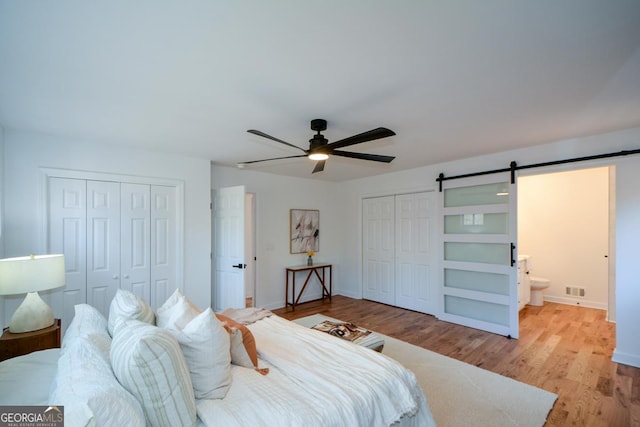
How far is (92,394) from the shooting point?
99 cm

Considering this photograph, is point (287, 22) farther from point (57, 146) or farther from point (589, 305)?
point (589, 305)

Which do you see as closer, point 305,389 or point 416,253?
point 305,389

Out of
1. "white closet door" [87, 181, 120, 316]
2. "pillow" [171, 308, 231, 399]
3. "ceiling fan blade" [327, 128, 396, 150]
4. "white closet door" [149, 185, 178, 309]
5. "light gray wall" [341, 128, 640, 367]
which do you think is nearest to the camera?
"pillow" [171, 308, 231, 399]

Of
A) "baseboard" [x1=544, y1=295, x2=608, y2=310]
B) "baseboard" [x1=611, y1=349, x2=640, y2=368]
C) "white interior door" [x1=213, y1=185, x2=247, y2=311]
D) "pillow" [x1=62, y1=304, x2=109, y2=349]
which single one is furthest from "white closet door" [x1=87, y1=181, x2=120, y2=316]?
"baseboard" [x1=544, y1=295, x2=608, y2=310]

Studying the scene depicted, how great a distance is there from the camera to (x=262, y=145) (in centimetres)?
344

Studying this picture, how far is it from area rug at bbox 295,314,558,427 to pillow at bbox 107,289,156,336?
2.24 m

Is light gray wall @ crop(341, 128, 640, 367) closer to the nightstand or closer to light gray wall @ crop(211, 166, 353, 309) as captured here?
light gray wall @ crop(211, 166, 353, 309)

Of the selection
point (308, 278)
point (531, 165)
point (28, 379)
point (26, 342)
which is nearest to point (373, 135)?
point (28, 379)

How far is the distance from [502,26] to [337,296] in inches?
213

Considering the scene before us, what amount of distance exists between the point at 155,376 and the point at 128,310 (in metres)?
0.80

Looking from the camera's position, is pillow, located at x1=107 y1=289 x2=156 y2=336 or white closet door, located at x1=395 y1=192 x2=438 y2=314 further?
white closet door, located at x1=395 y1=192 x2=438 y2=314

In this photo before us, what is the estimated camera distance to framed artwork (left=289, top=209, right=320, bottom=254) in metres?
5.54

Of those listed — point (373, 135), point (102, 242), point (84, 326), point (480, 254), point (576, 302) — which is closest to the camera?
point (84, 326)

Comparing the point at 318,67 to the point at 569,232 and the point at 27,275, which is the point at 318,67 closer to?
the point at 27,275
